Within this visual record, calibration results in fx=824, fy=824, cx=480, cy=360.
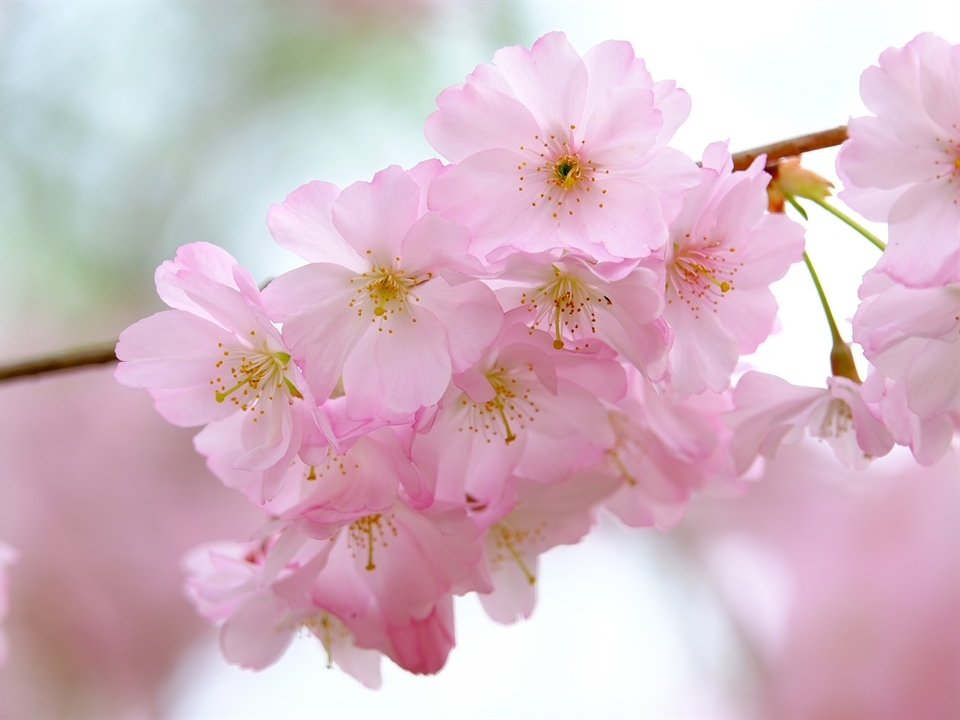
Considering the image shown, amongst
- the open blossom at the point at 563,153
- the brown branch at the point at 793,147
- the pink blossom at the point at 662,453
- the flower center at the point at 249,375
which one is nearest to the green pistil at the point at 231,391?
the flower center at the point at 249,375

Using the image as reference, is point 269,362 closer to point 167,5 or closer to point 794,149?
point 794,149

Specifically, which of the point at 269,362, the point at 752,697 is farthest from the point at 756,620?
the point at 269,362

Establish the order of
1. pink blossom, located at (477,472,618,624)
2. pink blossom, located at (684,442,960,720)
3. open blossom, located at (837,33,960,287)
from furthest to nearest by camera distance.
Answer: pink blossom, located at (684,442,960,720)
pink blossom, located at (477,472,618,624)
open blossom, located at (837,33,960,287)

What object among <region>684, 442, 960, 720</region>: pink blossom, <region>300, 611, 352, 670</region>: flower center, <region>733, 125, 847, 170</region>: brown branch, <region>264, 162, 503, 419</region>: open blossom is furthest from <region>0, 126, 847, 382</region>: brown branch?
<region>684, 442, 960, 720</region>: pink blossom

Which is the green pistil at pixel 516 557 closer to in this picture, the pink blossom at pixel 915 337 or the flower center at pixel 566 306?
the flower center at pixel 566 306

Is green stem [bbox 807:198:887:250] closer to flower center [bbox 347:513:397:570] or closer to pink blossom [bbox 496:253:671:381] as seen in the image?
pink blossom [bbox 496:253:671:381]

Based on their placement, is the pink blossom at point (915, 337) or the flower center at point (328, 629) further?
the flower center at point (328, 629)
